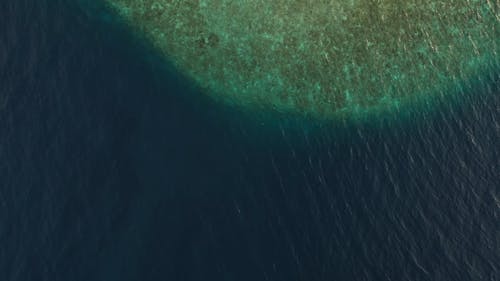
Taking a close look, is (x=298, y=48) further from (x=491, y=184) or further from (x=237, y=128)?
(x=491, y=184)

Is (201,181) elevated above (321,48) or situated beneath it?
situated beneath

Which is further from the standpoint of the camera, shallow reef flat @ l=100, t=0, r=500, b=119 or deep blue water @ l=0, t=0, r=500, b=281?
shallow reef flat @ l=100, t=0, r=500, b=119

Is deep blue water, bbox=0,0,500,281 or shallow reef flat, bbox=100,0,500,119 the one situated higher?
shallow reef flat, bbox=100,0,500,119

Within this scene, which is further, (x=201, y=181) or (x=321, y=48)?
(x=321, y=48)

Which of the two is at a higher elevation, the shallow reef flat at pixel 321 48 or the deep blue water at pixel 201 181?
the shallow reef flat at pixel 321 48

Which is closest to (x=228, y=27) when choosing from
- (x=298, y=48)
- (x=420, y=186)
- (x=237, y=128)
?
(x=298, y=48)
